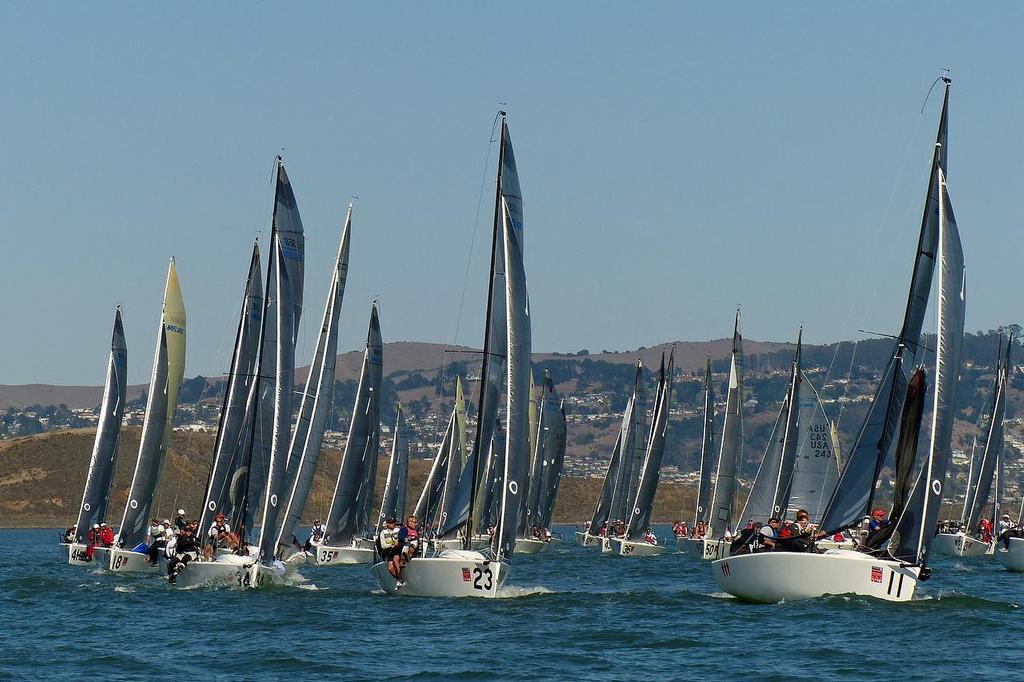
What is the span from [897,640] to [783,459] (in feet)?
114

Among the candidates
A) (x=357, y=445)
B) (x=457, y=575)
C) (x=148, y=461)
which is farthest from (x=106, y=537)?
(x=457, y=575)

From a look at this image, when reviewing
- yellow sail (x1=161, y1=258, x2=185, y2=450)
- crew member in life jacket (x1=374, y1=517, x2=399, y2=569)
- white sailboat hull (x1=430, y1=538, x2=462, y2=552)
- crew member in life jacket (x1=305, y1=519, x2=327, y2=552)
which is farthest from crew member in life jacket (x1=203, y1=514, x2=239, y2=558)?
crew member in life jacket (x1=305, y1=519, x2=327, y2=552)

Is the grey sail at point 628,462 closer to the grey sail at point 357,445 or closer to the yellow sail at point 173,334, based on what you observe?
the grey sail at point 357,445

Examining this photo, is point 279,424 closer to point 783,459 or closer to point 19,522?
point 783,459

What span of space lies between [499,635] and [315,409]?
48.7 ft

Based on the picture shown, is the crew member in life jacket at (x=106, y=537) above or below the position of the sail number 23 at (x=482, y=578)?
below

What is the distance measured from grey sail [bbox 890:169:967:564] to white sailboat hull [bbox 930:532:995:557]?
3779 centimetres

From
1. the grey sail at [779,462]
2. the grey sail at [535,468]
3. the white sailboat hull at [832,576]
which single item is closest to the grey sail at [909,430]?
the white sailboat hull at [832,576]

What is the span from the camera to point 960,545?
234 ft

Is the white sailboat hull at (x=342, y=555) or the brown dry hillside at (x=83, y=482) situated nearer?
the white sailboat hull at (x=342, y=555)

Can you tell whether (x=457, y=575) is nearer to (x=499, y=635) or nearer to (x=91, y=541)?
(x=499, y=635)

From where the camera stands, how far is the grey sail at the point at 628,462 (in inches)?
3293

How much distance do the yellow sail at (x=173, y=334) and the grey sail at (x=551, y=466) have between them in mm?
34824

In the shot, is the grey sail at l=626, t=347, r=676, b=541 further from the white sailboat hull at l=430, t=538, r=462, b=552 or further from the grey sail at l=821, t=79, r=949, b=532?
the grey sail at l=821, t=79, r=949, b=532
